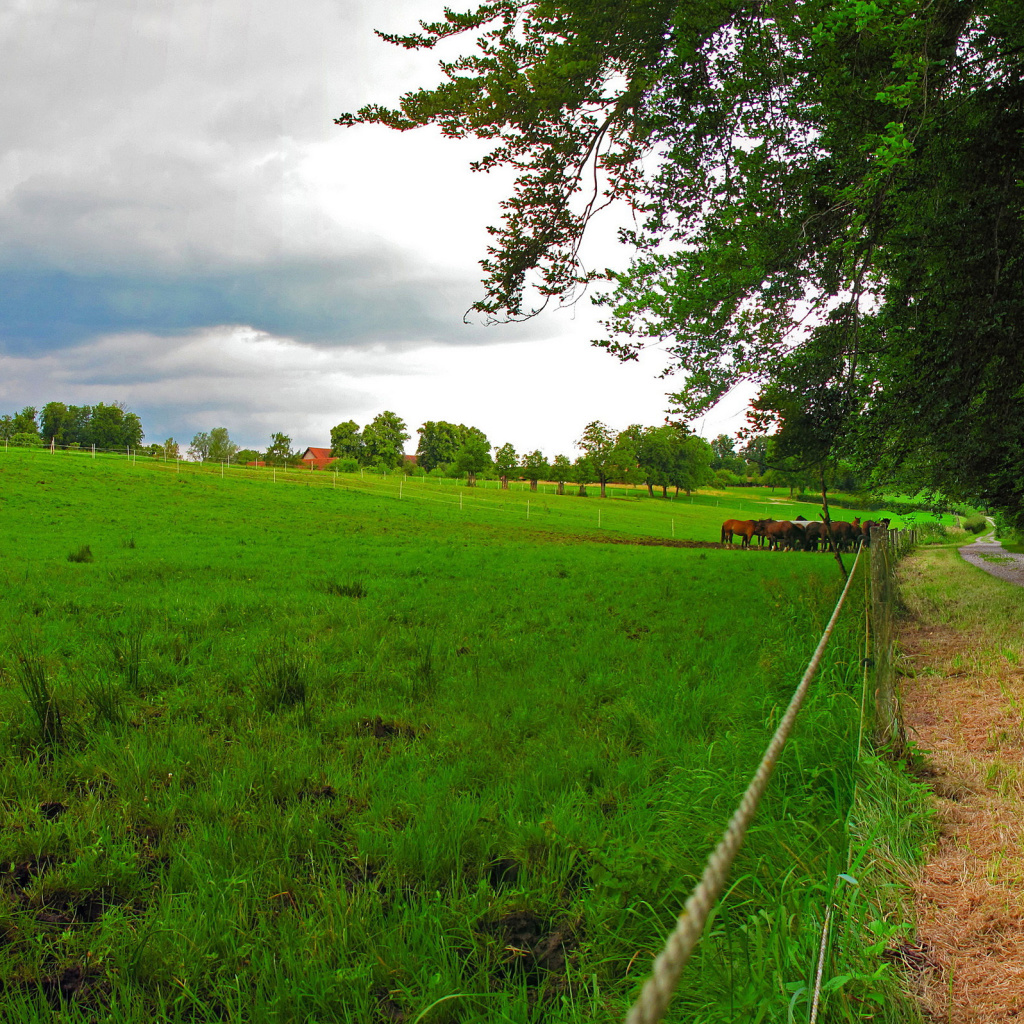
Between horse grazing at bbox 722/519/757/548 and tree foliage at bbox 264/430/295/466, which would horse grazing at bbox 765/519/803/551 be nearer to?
horse grazing at bbox 722/519/757/548

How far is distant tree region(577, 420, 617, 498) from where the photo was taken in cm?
9362

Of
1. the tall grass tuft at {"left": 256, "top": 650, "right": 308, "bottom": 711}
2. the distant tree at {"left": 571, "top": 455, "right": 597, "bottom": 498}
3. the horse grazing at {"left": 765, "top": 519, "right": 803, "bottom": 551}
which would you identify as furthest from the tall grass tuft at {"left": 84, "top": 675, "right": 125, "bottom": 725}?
the distant tree at {"left": 571, "top": 455, "right": 597, "bottom": 498}

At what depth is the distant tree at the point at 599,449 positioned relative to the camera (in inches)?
3686

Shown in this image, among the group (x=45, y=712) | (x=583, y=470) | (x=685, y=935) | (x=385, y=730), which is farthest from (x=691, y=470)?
(x=685, y=935)

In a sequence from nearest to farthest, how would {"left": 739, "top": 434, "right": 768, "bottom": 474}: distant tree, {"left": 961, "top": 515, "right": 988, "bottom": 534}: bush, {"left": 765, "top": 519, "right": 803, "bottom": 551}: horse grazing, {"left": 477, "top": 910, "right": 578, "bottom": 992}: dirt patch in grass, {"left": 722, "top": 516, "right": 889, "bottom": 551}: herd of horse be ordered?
{"left": 477, "top": 910, "right": 578, "bottom": 992}: dirt patch in grass, {"left": 739, "top": 434, "right": 768, "bottom": 474}: distant tree, {"left": 722, "top": 516, "right": 889, "bottom": 551}: herd of horse, {"left": 765, "top": 519, "right": 803, "bottom": 551}: horse grazing, {"left": 961, "top": 515, "right": 988, "bottom": 534}: bush

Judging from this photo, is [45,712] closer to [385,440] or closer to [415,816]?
[415,816]

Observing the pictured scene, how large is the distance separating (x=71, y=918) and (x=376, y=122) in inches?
320

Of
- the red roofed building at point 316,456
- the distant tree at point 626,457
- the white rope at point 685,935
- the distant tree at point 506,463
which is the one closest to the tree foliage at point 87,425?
the red roofed building at point 316,456

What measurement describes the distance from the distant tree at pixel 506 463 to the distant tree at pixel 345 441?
26.0 meters

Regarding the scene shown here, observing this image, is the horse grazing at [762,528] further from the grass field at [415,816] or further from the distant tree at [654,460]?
the distant tree at [654,460]

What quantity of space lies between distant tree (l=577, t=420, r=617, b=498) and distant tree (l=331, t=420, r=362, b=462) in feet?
139

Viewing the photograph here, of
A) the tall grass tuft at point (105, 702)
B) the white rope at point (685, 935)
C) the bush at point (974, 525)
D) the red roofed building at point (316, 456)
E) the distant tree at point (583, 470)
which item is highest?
the red roofed building at point (316, 456)

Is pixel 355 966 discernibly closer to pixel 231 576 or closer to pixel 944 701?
pixel 944 701

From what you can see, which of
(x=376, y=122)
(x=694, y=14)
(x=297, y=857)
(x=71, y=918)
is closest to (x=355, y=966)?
(x=297, y=857)
